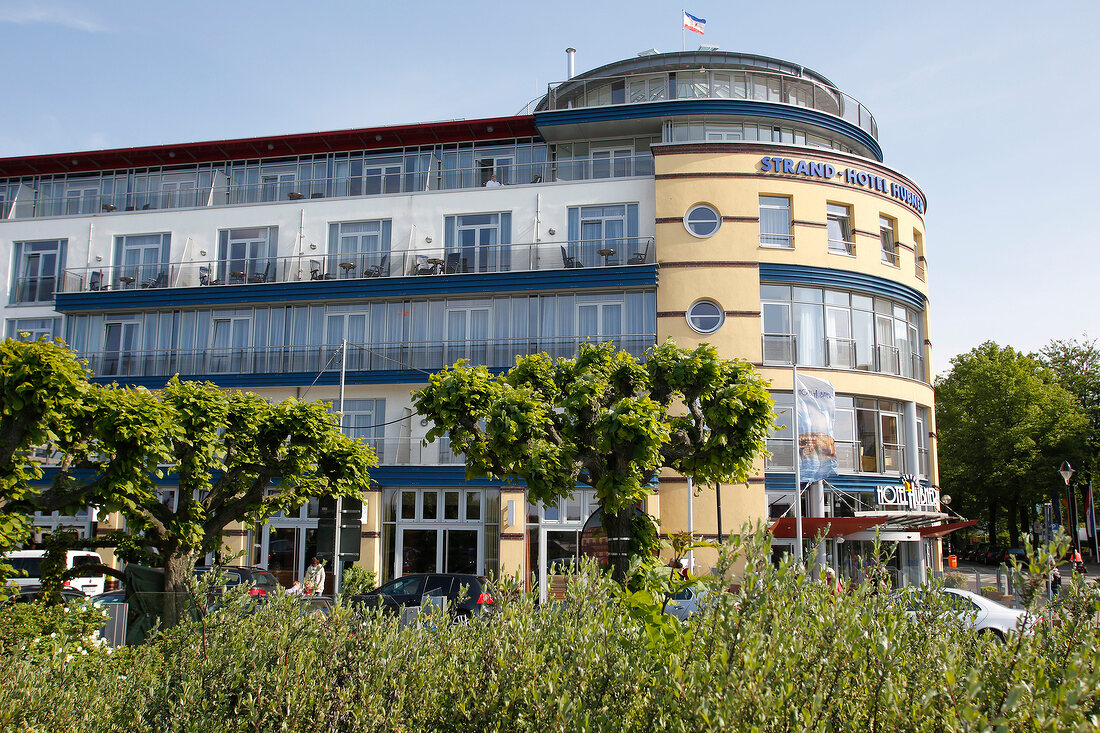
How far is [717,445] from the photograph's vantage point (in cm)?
1467

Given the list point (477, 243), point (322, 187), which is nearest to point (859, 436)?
point (477, 243)

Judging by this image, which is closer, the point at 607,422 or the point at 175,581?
the point at 607,422

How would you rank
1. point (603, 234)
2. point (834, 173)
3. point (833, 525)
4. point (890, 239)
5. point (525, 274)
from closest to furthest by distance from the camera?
point (833, 525), point (834, 173), point (525, 274), point (603, 234), point (890, 239)

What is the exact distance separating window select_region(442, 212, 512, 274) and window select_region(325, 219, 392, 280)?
1573mm

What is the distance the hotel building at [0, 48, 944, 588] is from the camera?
95.7 feet

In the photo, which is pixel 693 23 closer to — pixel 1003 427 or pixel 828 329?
pixel 828 329

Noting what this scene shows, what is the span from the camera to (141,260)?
34281 millimetres

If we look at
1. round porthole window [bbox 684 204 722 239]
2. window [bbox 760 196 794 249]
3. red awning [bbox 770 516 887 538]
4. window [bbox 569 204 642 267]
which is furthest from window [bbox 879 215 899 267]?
red awning [bbox 770 516 887 538]

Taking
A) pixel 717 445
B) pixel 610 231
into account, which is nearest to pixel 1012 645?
pixel 717 445

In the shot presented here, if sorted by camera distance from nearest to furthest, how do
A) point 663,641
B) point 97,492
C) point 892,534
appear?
point 663,641 → point 97,492 → point 892,534

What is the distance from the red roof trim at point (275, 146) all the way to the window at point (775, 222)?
8898 mm

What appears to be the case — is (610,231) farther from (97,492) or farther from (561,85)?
(97,492)

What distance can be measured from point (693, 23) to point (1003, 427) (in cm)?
3621

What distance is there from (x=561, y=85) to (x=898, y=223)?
42.5 ft
